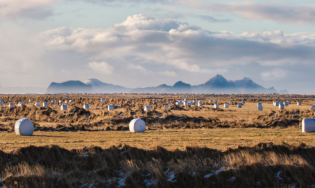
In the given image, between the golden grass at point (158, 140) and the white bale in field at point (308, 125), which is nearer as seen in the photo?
the golden grass at point (158, 140)

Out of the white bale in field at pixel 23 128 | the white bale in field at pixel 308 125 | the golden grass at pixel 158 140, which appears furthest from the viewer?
the white bale in field at pixel 308 125

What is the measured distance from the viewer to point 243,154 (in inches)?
600

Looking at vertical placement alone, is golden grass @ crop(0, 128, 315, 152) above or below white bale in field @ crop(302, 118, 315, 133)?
below

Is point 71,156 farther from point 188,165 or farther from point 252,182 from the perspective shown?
point 252,182

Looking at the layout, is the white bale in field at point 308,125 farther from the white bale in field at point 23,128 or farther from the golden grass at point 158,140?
the white bale in field at point 23,128

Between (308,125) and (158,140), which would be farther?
(308,125)

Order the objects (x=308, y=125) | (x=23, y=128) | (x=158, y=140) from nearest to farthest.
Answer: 1. (x=158, y=140)
2. (x=23, y=128)
3. (x=308, y=125)

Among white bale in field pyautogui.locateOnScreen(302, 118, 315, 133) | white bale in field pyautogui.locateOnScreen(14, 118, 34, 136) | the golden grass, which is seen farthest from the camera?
white bale in field pyautogui.locateOnScreen(302, 118, 315, 133)

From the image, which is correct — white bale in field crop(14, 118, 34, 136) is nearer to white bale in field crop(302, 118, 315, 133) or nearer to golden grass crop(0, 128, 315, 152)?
golden grass crop(0, 128, 315, 152)

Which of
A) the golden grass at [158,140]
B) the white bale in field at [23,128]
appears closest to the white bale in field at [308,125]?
the golden grass at [158,140]

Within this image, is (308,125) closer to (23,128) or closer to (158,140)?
(158,140)

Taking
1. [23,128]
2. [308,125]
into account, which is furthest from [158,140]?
[308,125]

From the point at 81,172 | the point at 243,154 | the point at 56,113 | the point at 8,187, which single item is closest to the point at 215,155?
the point at 243,154

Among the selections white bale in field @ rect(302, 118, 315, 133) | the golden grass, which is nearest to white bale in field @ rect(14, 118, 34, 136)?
the golden grass
